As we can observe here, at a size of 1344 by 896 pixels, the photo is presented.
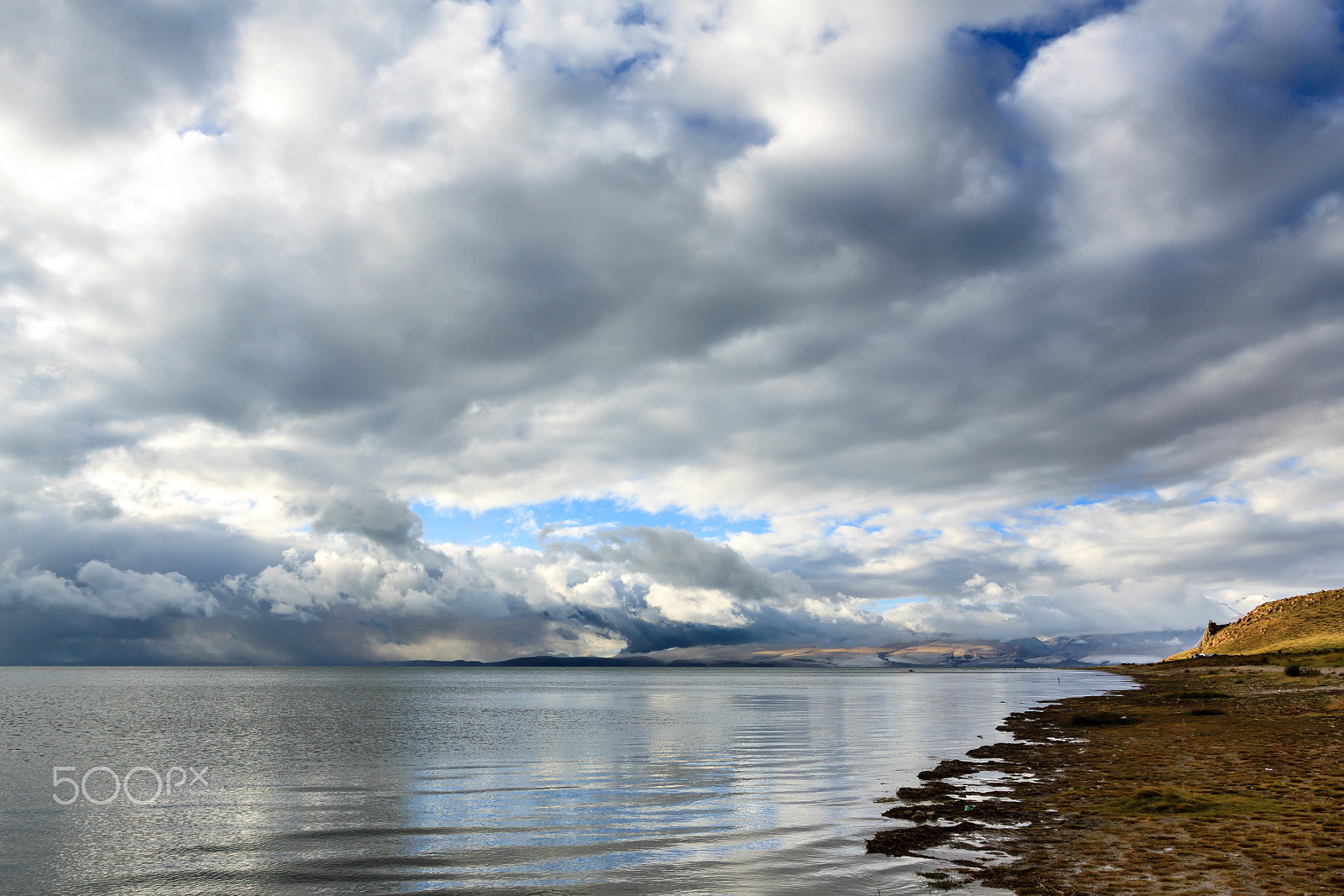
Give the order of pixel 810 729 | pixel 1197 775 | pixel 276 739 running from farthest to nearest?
pixel 810 729, pixel 276 739, pixel 1197 775

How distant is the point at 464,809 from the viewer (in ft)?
113

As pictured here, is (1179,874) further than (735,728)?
No

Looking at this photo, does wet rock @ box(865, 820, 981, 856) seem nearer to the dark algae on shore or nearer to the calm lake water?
the dark algae on shore

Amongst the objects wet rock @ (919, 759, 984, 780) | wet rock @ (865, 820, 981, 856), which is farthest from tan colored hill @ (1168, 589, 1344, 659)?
wet rock @ (865, 820, 981, 856)

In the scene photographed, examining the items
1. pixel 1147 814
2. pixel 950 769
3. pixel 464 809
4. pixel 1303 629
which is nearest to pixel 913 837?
pixel 1147 814

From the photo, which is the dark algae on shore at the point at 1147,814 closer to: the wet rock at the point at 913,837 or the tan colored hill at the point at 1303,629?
the wet rock at the point at 913,837

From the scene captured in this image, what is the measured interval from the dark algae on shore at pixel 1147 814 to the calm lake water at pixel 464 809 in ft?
8.13

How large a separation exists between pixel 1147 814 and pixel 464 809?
27.8 metres

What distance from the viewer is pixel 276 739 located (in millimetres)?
67375

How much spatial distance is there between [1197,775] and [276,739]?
69.1m

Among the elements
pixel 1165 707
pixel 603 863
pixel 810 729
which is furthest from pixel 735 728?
pixel 603 863

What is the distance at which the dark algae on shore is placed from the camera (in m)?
19.6

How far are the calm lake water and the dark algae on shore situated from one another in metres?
2.48

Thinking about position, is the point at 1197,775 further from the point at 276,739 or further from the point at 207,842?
the point at 276,739
